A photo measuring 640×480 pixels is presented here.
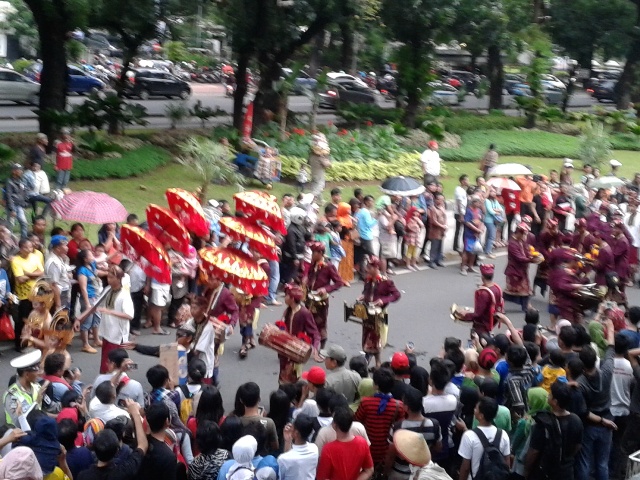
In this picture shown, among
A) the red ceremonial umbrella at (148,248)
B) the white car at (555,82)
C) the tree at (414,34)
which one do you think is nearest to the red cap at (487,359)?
the red ceremonial umbrella at (148,248)

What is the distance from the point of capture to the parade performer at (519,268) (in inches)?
571

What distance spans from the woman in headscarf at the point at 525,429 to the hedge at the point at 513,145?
19.5 meters

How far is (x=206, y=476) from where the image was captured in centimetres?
684

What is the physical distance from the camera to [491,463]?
7559 millimetres

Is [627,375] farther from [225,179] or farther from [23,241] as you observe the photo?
[225,179]

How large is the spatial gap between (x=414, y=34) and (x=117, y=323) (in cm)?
2026

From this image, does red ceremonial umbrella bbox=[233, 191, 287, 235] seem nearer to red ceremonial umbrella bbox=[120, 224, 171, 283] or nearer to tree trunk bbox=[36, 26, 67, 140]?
red ceremonial umbrella bbox=[120, 224, 171, 283]

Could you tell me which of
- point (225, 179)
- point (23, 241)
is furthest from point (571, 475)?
point (225, 179)

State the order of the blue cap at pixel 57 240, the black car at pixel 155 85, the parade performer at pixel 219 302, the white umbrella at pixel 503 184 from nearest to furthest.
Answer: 1. the parade performer at pixel 219 302
2. the blue cap at pixel 57 240
3. the white umbrella at pixel 503 184
4. the black car at pixel 155 85

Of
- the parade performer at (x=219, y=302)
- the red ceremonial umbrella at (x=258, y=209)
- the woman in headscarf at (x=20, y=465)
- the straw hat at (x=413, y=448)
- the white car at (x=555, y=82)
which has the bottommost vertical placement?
the white car at (x=555, y=82)

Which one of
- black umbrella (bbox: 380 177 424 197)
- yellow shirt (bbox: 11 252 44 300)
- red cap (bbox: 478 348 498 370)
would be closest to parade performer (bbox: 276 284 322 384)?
red cap (bbox: 478 348 498 370)

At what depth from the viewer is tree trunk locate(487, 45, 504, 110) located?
115 feet

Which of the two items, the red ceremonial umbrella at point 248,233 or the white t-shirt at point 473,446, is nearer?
the white t-shirt at point 473,446

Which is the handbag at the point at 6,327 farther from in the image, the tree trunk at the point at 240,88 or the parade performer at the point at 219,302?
the tree trunk at the point at 240,88
